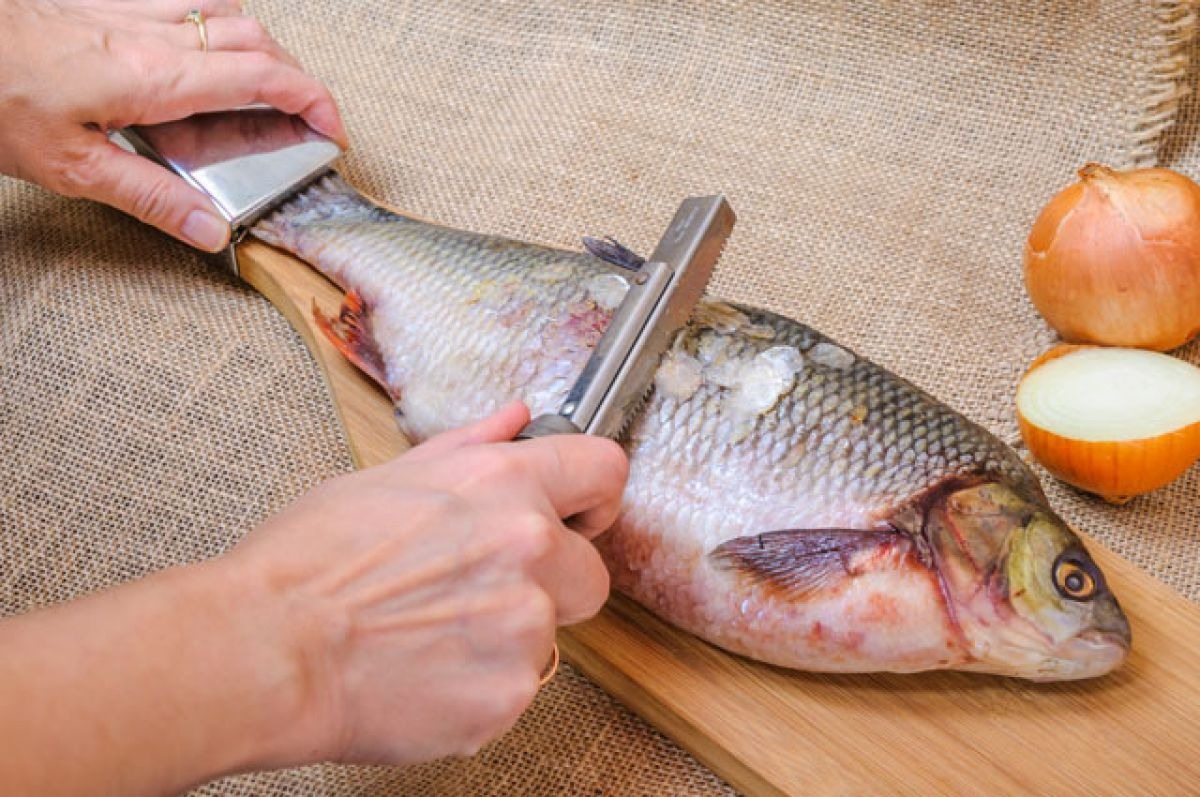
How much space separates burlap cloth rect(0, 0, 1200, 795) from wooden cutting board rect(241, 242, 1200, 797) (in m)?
0.10

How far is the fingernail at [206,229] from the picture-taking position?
1.50m

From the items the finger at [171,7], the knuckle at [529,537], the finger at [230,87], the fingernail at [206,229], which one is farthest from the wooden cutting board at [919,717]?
the finger at [171,7]

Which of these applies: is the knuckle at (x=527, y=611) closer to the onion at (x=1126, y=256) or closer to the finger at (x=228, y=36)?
the onion at (x=1126, y=256)

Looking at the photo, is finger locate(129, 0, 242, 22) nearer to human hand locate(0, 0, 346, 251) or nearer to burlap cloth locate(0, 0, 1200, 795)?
human hand locate(0, 0, 346, 251)

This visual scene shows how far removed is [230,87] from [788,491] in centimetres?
90

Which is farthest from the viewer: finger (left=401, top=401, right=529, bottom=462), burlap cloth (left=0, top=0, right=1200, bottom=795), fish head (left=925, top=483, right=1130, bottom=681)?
burlap cloth (left=0, top=0, right=1200, bottom=795)

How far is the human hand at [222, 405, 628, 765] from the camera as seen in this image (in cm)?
86

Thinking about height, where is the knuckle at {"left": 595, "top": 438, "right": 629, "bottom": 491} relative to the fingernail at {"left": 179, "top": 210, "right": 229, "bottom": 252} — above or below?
above

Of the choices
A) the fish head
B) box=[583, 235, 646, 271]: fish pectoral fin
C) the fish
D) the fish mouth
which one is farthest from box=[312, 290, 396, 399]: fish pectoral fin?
the fish mouth

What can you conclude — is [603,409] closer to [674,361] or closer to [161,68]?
[674,361]

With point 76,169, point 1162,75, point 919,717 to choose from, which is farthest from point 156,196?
point 1162,75

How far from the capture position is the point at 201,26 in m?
1.57

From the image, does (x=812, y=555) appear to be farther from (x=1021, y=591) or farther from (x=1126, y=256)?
(x=1126, y=256)

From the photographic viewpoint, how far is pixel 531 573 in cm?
92
